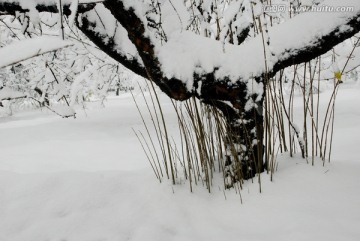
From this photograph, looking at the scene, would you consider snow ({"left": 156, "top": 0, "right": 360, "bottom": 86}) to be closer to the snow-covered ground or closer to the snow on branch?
the snow on branch

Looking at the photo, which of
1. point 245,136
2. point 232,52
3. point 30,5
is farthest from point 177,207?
point 30,5

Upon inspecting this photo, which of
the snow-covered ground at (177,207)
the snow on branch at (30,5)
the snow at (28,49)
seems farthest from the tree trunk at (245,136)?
the snow at (28,49)

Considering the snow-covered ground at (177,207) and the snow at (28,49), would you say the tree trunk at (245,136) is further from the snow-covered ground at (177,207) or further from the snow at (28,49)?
the snow at (28,49)

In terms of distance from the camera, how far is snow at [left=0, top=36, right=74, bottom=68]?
417 mm

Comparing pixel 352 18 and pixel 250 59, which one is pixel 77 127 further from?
pixel 352 18

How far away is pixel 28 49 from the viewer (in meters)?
0.43

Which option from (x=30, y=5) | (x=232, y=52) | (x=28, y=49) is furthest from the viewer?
(x=232, y=52)

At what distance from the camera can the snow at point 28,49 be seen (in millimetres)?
417

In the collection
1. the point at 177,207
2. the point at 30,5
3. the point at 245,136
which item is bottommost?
the point at 177,207

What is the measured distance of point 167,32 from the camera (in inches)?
55.0

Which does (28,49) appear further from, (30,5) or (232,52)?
(232,52)

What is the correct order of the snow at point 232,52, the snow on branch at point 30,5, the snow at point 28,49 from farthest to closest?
the snow at point 232,52 → the snow on branch at point 30,5 → the snow at point 28,49

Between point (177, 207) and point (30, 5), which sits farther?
point (177, 207)

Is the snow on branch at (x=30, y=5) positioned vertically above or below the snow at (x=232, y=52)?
above
